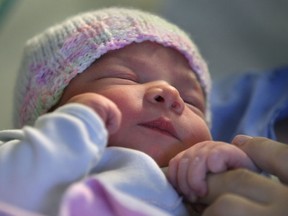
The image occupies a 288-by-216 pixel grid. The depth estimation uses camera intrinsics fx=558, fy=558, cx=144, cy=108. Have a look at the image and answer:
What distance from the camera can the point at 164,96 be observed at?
89 cm

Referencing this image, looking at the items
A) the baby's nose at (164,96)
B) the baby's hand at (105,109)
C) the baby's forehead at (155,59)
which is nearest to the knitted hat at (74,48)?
the baby's forehead at (155,59)

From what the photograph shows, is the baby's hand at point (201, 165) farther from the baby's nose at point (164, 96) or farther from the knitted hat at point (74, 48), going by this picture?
the knitted hat at point (74, 48)

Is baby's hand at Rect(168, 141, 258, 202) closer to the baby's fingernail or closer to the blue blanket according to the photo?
the baby's fingernail

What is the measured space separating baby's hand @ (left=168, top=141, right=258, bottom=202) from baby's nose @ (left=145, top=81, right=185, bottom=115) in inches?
4.8

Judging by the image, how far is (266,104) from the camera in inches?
55.5

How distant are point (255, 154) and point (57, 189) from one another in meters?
0.28

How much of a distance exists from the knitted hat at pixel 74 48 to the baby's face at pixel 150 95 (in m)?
0.02

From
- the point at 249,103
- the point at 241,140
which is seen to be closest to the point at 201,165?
the point at 241,140

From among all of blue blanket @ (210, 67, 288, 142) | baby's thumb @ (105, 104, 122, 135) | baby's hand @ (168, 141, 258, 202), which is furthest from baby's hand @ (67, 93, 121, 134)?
blue blanket @ (210, 67, 288, 142)

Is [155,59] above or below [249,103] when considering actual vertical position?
above

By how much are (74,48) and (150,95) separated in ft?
0.67

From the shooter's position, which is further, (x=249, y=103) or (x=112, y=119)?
(x=249, y=103)

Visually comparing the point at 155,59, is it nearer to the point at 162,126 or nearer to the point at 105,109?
the point at 162,126

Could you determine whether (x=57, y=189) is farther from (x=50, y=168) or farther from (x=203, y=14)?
(x=203, y=14)
